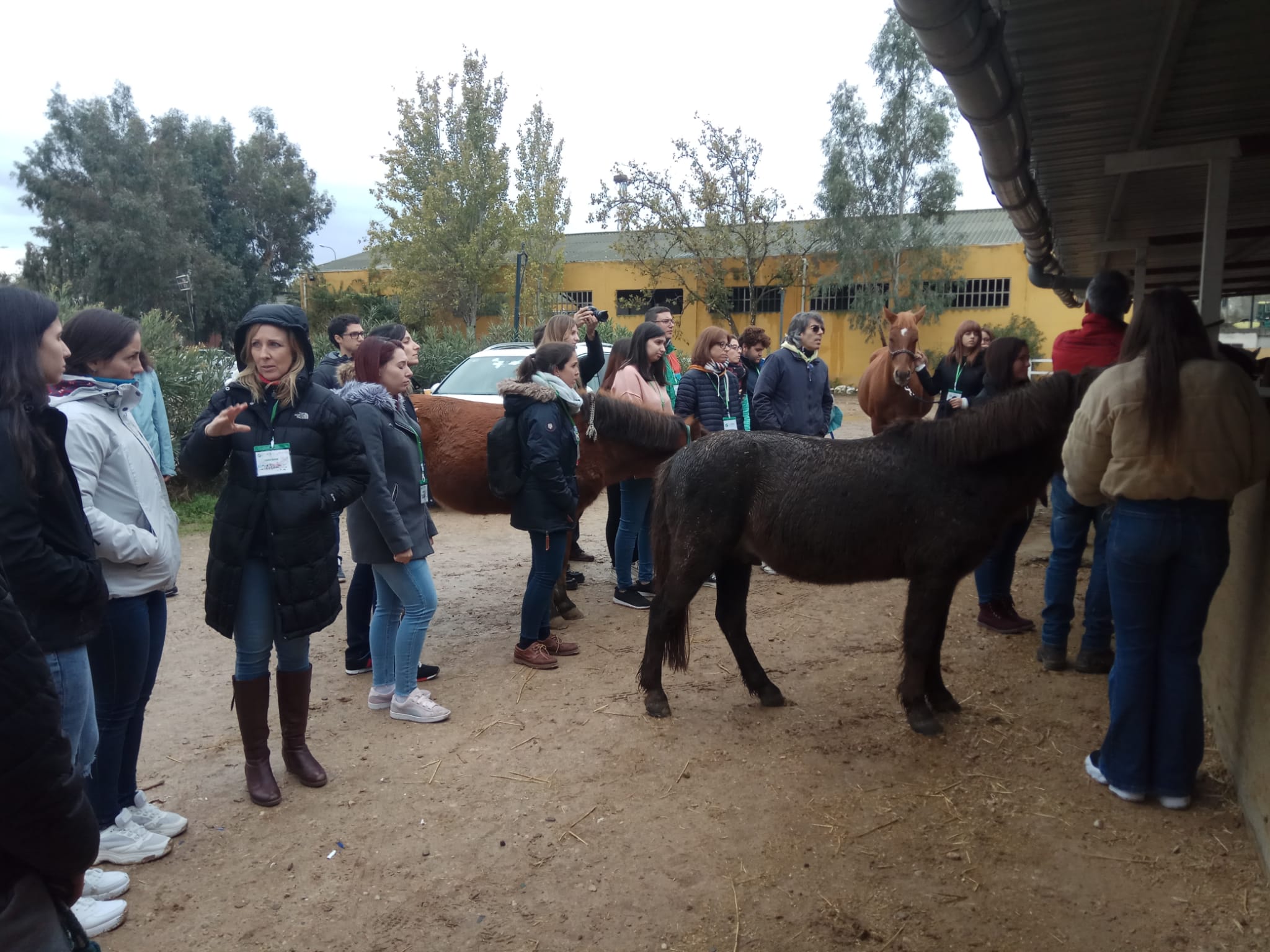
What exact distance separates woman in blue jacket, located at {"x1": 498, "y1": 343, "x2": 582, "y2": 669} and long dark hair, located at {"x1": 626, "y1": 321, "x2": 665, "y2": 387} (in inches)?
45.2

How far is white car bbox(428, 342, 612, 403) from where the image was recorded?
31.2 feet

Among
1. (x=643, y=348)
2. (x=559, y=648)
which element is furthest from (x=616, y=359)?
(x=559, y=648)

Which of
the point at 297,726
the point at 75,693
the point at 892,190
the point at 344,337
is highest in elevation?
the point at 892,190

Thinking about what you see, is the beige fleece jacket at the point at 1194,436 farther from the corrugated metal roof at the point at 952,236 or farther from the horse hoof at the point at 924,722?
the corrugated metal roof at the point at 952,236

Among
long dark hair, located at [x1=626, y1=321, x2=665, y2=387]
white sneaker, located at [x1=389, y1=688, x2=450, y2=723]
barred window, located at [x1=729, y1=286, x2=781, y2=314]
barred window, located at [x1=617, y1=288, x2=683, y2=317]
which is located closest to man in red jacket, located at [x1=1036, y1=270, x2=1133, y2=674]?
long dark hair, located at [x1=626, y1=321, x2=665, y2=387]

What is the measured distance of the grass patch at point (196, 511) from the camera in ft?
28.3

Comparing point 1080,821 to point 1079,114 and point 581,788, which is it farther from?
point 1079,114

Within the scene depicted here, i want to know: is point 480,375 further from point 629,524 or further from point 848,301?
point 848,301

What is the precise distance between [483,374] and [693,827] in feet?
24.9

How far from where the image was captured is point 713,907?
2.59 meters

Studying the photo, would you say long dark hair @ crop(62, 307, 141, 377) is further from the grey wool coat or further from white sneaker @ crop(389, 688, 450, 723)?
white sneaker @ crop(389, 688, 450, 723)

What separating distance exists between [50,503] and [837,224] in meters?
30.9

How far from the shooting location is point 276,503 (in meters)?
3.05

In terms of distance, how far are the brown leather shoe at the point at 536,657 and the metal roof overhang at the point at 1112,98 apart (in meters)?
3.58
